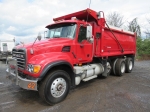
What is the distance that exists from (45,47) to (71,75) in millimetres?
1261

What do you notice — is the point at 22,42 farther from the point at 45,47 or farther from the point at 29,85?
the point at 29,85

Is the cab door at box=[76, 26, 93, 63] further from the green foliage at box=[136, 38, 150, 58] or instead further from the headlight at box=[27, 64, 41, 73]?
the green foliage at box=[136, 38, 150, 58]

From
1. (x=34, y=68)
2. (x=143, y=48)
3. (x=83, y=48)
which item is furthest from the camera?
(x=143, y=48)

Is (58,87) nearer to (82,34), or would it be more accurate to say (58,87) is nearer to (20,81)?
(20,81)

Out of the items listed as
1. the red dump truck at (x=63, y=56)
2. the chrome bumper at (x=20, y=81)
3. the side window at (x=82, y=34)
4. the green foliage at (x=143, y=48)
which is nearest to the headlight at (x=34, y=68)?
the red dump truck at (x=63, y=56)

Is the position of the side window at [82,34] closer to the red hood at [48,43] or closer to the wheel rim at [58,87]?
the red hood at [48,43]

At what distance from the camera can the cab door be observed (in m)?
4.95

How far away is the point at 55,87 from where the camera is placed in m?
4.00

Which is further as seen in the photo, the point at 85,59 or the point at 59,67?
the point at 85,59

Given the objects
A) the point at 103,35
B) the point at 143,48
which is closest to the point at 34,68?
the point at 103,35

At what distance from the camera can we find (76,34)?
4.82 meters

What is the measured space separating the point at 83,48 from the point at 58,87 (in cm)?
185

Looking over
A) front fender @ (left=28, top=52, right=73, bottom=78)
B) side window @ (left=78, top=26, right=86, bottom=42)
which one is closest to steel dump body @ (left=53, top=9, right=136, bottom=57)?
side window @ (left=78, top=26, right=86, bottom=42)

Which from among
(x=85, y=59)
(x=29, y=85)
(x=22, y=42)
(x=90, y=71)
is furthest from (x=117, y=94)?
(x=22, y=42)
